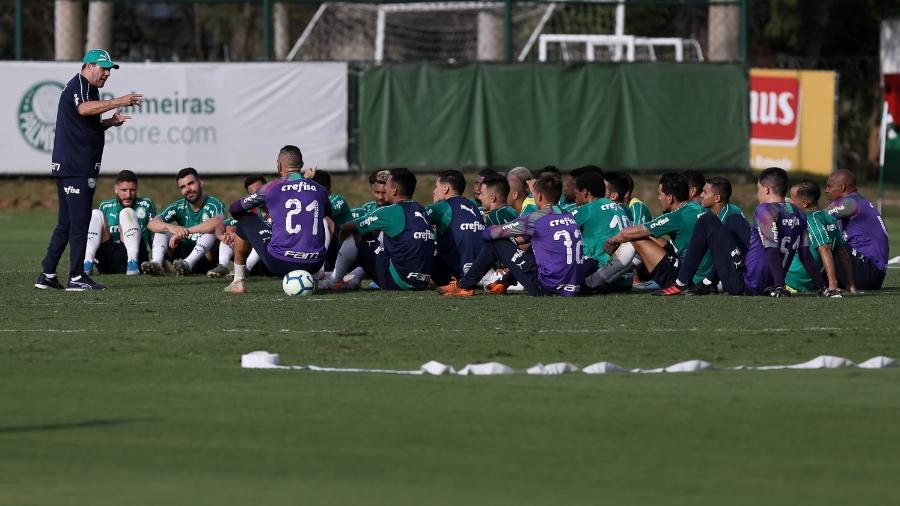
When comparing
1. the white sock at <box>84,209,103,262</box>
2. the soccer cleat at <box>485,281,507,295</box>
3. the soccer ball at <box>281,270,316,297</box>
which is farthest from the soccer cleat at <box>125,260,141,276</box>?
the soccer cleat at <box>485,281,507,295</box>

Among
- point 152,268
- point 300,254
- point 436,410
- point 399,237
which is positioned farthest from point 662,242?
point 436,410

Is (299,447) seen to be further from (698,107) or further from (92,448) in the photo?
(698,107)

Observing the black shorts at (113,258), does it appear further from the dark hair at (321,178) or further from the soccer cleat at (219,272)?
the dark hair at (321,178)

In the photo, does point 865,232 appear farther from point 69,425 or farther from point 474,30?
point 474,30

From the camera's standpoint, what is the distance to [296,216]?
49.6ft

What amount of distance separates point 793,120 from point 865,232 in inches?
637

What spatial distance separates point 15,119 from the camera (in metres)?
27.2

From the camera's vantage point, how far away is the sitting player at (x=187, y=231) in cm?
1702

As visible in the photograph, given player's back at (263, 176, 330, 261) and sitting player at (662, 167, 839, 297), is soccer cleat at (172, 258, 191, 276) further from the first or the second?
sitting player at (662, 167, 839, 297)

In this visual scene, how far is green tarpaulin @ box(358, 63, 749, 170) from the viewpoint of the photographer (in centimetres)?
2848

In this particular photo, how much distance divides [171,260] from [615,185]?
487 centimetres

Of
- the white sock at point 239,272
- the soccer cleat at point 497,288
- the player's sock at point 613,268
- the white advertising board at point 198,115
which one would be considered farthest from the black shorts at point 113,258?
the white advertising board at point 198,115

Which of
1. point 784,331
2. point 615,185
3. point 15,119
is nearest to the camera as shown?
point 784,331

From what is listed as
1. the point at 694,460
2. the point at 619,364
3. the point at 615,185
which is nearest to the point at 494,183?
the point at 615,185
